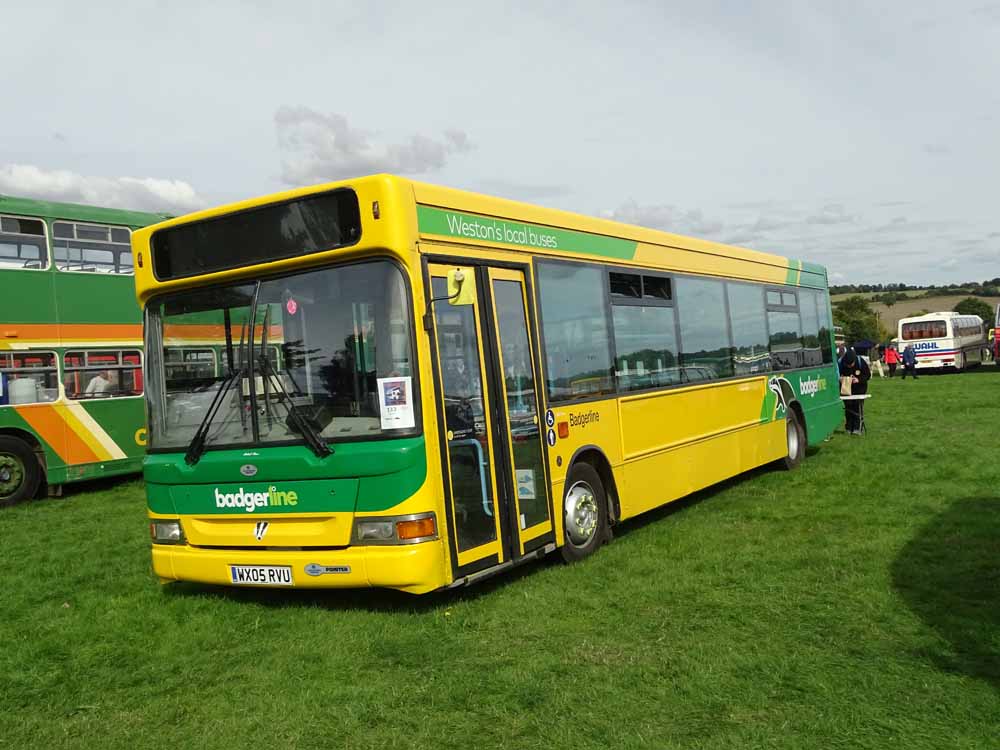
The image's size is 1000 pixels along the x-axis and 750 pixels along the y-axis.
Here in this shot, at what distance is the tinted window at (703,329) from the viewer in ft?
35.1

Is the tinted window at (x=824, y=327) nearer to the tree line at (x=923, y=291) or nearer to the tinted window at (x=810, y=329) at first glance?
the tinted window at (x=810, y=329)

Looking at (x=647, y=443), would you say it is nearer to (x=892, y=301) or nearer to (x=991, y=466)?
(x=991, y=466)

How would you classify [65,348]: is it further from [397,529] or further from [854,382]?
[854,382]

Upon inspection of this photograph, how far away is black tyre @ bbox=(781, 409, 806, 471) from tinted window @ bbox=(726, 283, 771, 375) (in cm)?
111

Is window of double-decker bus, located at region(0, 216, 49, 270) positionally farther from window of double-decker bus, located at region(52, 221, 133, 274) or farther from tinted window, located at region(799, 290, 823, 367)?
tinted window, located at region(799, 290, 823, 367)

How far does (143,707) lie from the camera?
5.21 meters

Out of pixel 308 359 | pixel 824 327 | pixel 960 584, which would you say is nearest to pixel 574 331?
pixel 308 359

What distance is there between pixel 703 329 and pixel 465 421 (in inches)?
200

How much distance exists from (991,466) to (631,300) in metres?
6.10

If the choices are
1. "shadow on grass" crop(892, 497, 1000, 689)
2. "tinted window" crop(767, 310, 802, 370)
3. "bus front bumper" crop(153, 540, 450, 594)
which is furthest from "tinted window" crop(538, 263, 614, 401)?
"tinted window" crop(767, 310, 802, 370)

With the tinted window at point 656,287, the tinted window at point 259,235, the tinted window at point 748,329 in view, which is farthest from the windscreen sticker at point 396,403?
the tinted window at point 748,329

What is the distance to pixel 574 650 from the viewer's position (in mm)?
5781

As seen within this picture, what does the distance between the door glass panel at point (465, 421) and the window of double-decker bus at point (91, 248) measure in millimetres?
8905

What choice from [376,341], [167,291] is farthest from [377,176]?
[167,291]
